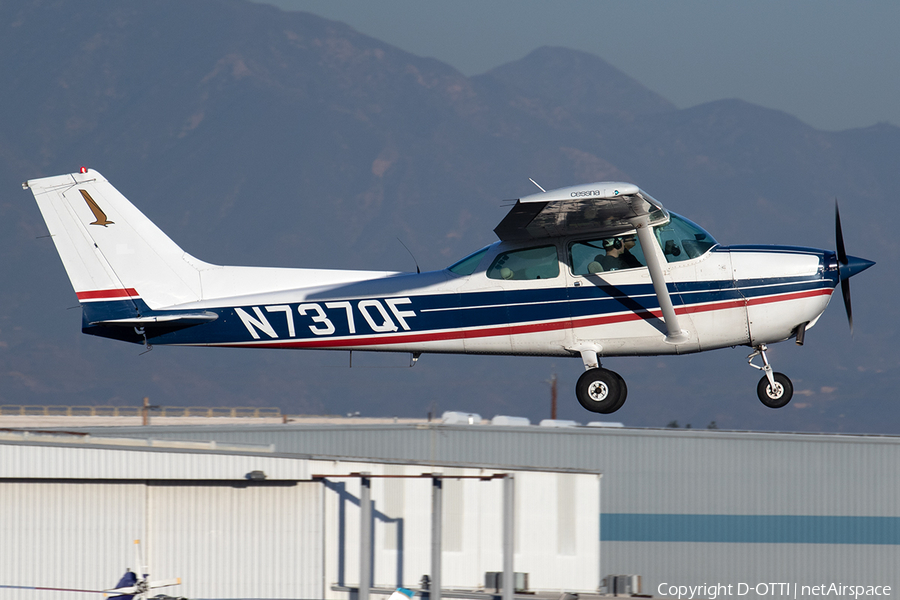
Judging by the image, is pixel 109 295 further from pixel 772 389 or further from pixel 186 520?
pixel 772 389

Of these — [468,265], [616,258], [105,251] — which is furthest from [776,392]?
[105,251]

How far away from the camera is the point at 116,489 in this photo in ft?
64.4

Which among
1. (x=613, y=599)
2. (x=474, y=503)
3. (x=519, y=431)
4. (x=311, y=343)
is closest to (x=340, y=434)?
(x=519, y=431)

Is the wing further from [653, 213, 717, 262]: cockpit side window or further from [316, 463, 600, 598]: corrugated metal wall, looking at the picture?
[316, 463, 600, 598]: corrugated metal wall

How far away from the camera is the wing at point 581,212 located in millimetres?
→ 12484

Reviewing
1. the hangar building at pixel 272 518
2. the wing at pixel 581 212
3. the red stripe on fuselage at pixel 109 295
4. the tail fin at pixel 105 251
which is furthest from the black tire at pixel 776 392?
the red stripe on fuselage at pixel 109 295

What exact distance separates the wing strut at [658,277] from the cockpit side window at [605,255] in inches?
12.4

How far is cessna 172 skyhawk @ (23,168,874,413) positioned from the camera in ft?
46.5

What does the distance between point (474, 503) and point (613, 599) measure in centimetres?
319

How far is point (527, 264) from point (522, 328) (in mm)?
813

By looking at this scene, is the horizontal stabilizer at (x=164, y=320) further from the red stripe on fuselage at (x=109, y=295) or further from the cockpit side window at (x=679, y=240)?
the cockpit side window at (x=679, y=240)

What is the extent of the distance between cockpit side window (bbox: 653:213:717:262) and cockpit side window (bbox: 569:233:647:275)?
30cm

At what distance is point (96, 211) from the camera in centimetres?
1561

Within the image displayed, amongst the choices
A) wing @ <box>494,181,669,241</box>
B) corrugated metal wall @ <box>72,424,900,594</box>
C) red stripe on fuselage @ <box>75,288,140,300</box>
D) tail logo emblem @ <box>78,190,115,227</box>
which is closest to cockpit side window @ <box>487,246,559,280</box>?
wing @ <box>494,181,669,241</box>
